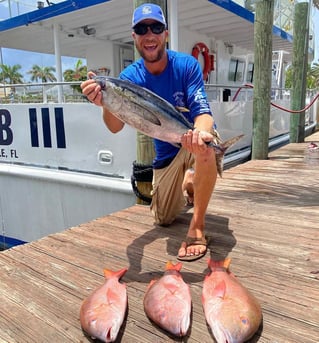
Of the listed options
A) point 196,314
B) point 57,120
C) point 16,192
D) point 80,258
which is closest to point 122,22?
point 57,120

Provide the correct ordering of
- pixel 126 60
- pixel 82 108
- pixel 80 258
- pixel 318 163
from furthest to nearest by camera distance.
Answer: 1. pixel 126 60
2. pixel 318 163
3. pixel 82 108
4. pixel 80 258

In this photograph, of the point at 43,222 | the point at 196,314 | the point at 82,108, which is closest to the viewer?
the point at 196,314

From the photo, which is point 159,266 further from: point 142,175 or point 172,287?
point 142,175

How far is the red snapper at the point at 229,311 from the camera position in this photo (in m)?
1.52


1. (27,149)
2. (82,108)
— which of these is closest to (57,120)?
(82,108)

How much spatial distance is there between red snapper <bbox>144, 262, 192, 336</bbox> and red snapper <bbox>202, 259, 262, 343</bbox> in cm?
11

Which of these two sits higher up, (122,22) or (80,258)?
(122,22)

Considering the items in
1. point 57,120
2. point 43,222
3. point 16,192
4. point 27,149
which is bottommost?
point 43,222

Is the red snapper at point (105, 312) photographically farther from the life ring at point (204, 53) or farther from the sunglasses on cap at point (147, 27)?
the life ring at point (204, 53)

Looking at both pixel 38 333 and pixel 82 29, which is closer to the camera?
pixel 38 333

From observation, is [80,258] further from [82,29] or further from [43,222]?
[82,29]

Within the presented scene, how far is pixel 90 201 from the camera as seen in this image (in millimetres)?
4727

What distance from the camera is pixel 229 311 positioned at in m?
1.58

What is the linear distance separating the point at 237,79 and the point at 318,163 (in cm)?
402
